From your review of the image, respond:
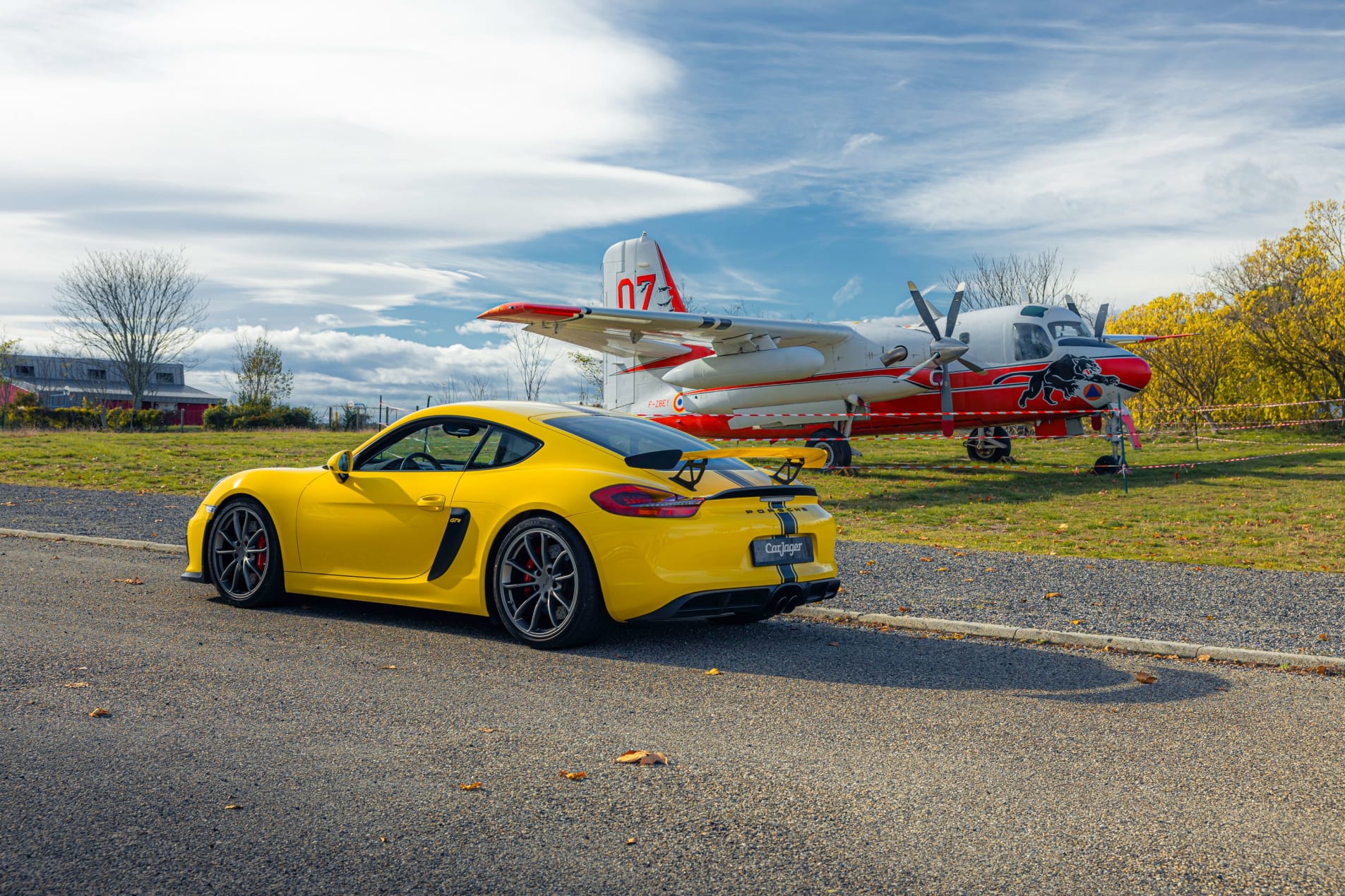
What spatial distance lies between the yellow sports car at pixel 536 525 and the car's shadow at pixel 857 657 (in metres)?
0.23

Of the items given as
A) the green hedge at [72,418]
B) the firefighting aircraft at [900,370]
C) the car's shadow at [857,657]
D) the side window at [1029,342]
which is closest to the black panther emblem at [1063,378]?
the firefighting aircraft at [900,370]

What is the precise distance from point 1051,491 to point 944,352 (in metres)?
4.52

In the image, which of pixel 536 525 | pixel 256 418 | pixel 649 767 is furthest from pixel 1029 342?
pixel 256 418

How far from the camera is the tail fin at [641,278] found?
2755 cm

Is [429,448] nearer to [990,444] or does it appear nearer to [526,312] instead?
[526,312]

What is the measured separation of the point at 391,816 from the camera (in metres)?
3.56

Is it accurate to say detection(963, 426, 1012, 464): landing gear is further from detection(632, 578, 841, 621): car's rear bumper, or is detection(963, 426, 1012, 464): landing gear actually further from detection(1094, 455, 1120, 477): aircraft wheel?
detection(632, 578, 841, 621): car's rear bumper

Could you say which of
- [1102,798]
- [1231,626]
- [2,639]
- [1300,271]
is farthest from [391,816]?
[1300,271]

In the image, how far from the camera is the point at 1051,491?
59.6 ft

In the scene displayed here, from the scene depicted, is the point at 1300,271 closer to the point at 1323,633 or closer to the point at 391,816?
the point at 1323,633

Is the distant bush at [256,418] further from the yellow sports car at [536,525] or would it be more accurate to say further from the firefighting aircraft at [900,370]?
the yellow sports car at [536,525]

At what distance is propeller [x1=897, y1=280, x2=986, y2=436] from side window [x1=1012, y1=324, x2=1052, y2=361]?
2.67 feet

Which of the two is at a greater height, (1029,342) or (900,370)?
(1029,342)

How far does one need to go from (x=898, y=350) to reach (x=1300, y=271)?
25.9 m
